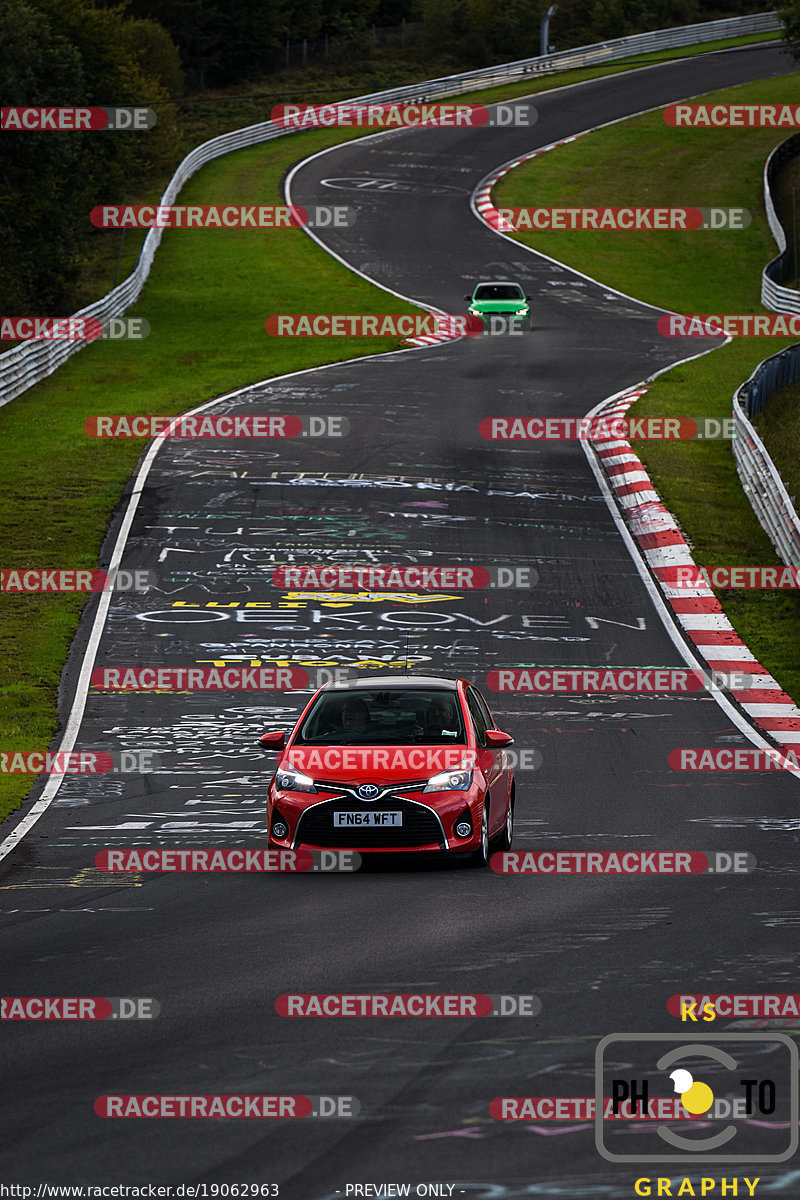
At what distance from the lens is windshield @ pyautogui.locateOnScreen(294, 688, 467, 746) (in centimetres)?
1216

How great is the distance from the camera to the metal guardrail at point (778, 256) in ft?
161

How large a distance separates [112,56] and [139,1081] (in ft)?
187

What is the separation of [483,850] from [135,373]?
31777mm

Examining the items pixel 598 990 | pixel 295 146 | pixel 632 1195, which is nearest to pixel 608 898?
pixel 598 990

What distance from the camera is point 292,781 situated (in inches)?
458

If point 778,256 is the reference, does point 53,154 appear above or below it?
above

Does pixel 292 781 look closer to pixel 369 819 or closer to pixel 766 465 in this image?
pixel 369 819

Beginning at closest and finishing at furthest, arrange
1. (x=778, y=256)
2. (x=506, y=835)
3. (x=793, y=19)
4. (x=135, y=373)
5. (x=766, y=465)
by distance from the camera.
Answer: (x=506, y=835)
(x=766, y=465)
(x=135, y=373)
(x=778, y=256)
(x=793, y=19)

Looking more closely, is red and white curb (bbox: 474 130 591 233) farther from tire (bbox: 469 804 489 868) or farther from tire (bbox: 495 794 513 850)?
tire (bbox: 469 804 489 868)

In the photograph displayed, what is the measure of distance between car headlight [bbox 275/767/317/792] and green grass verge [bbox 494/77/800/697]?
9.85m

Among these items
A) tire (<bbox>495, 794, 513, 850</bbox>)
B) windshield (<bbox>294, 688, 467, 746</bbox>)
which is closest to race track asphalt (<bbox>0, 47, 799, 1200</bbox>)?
tire (<bbox>495, 794, 513, 850</bbox>)

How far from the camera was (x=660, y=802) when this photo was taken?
14109 millimetres

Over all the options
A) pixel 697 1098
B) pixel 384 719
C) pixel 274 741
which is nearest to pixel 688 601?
pixel 384 719

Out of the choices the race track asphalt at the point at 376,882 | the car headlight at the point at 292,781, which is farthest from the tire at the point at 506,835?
the car headlight at the point at 292,781
